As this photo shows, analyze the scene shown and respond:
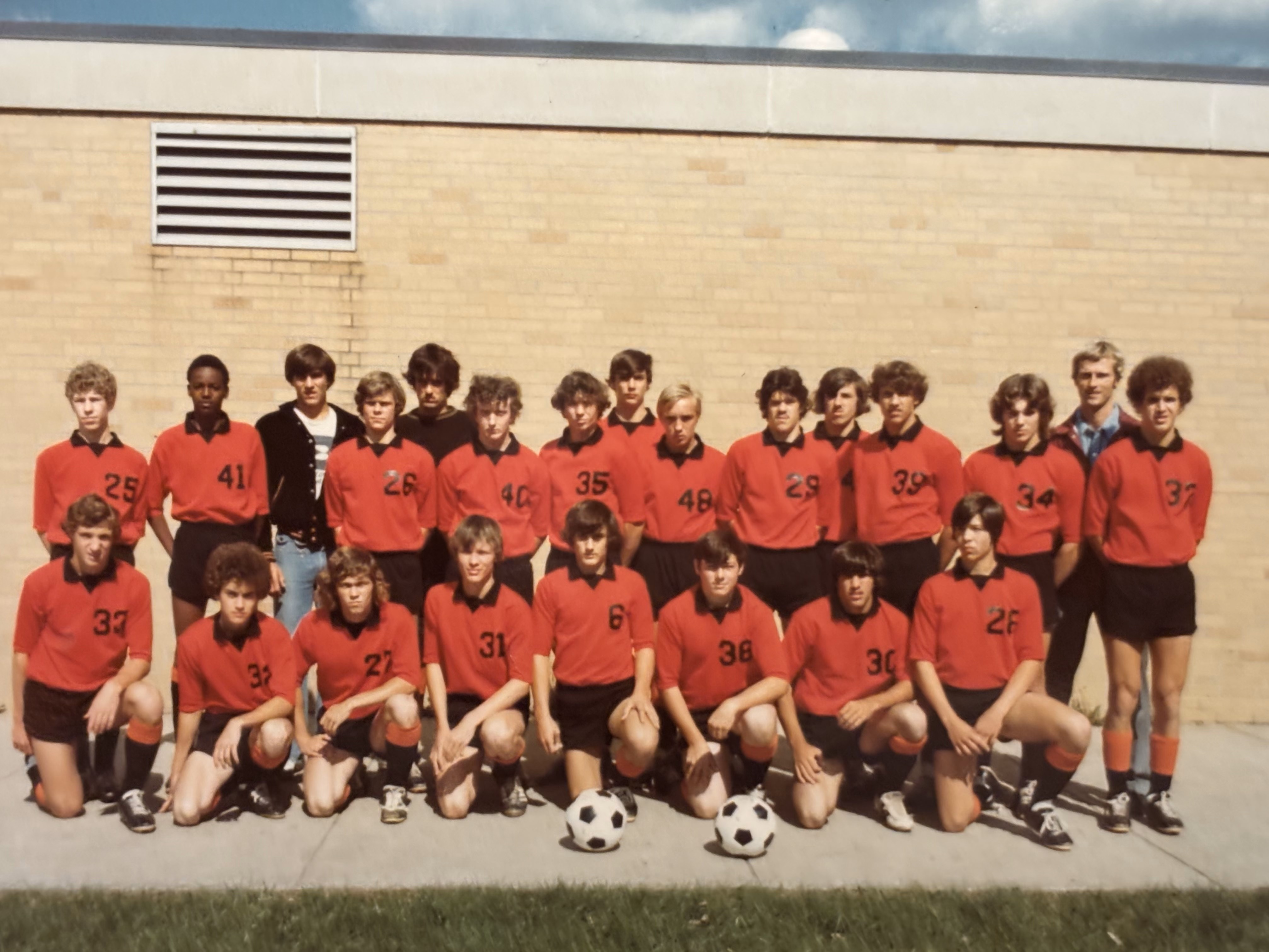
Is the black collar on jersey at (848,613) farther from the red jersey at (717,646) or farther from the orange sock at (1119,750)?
the orange sock at (1119,750)

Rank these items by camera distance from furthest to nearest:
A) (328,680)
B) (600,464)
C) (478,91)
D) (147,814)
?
(478,91), (600,464), (328,680), (147,814)

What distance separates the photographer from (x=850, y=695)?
197 inches

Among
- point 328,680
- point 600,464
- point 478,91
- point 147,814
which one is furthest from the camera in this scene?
point 478,91

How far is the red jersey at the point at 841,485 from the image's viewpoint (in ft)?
17.9

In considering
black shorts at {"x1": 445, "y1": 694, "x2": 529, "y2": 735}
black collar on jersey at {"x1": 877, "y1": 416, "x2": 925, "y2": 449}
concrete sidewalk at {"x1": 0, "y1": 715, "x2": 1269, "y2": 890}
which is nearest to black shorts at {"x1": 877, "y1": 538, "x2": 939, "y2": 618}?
black collar on jersey at {"x1": 877, "y1": 416, "x2": 925, "y2": 449}

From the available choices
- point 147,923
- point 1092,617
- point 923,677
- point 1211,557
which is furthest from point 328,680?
point 1211,557

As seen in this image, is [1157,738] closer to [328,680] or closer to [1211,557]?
[1211,557]

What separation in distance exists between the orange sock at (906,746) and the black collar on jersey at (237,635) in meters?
2.90

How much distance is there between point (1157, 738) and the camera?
4.96m

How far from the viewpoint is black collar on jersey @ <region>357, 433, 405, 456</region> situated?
5.39 metres

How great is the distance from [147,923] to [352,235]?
4.46m

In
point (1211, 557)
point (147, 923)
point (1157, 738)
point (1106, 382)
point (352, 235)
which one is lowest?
point (147, 923)

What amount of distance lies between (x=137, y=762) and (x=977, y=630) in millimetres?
3808

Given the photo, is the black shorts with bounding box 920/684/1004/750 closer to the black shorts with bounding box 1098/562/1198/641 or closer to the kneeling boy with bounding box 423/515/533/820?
the black shorts with bounding box 1098/562/1198/641
